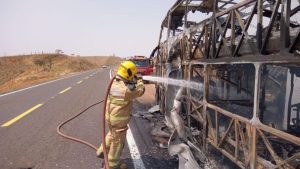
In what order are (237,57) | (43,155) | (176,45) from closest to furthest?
(237,57) → (43,155) → (176,45)

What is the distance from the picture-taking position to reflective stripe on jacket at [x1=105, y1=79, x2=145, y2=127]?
550 centimetres

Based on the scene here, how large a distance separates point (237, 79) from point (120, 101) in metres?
4.33

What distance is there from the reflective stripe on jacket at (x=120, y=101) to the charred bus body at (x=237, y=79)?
3.61 ft

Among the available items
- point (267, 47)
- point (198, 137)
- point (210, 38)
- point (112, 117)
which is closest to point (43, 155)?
point (112, 117)

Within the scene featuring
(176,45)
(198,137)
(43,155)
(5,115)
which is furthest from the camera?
(5,115)

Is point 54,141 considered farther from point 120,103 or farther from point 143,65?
point 143,65

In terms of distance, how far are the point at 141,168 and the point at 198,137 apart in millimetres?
2261

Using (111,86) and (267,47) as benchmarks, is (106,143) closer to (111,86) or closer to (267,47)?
(111,86)

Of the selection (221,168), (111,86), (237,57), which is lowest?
(221,168)

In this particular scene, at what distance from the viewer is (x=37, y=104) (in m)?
13.3

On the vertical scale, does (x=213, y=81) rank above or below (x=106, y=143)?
above

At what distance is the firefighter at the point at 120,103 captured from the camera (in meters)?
5.52

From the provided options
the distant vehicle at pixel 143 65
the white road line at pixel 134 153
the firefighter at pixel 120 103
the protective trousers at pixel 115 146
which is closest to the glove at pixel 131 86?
the firefighter at pixel 120 103

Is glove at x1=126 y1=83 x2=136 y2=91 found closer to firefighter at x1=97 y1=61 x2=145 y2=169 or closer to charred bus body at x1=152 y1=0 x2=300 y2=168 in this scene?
firefighter at x1=97 y1=61 x2=145 y2=169
